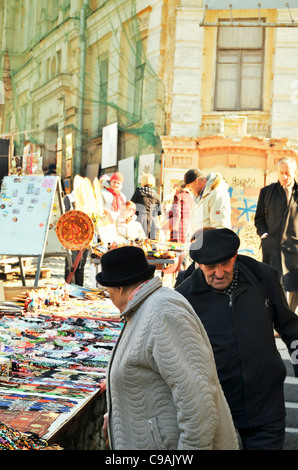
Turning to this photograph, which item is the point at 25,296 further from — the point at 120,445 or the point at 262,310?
the point at 120,445

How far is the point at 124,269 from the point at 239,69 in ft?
39.5

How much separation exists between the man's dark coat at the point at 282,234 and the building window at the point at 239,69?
26.6ft

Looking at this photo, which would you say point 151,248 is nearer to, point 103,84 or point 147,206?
point 147,206

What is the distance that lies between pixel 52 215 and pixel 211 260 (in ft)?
21.3

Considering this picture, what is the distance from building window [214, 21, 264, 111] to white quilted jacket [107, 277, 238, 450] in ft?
38.7

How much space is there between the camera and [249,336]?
284 centimetres

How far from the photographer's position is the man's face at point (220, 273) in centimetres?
284

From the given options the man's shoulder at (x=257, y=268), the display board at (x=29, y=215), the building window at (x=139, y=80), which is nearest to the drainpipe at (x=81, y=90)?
the building window at (x=139, y=80)

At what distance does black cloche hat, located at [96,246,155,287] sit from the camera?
7.16 ft

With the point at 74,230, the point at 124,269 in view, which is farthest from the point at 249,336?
the point at 74,230

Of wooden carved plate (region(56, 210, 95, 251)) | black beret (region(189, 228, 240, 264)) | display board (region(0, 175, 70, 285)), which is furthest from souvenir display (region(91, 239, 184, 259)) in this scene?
black beret (region(189, 228, 240, 264))

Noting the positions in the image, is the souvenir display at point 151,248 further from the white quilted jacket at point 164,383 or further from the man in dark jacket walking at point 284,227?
the white quilted jacket at point 164,383

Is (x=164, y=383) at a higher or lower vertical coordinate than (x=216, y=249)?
lower

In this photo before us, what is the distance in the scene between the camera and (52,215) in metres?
9.09
